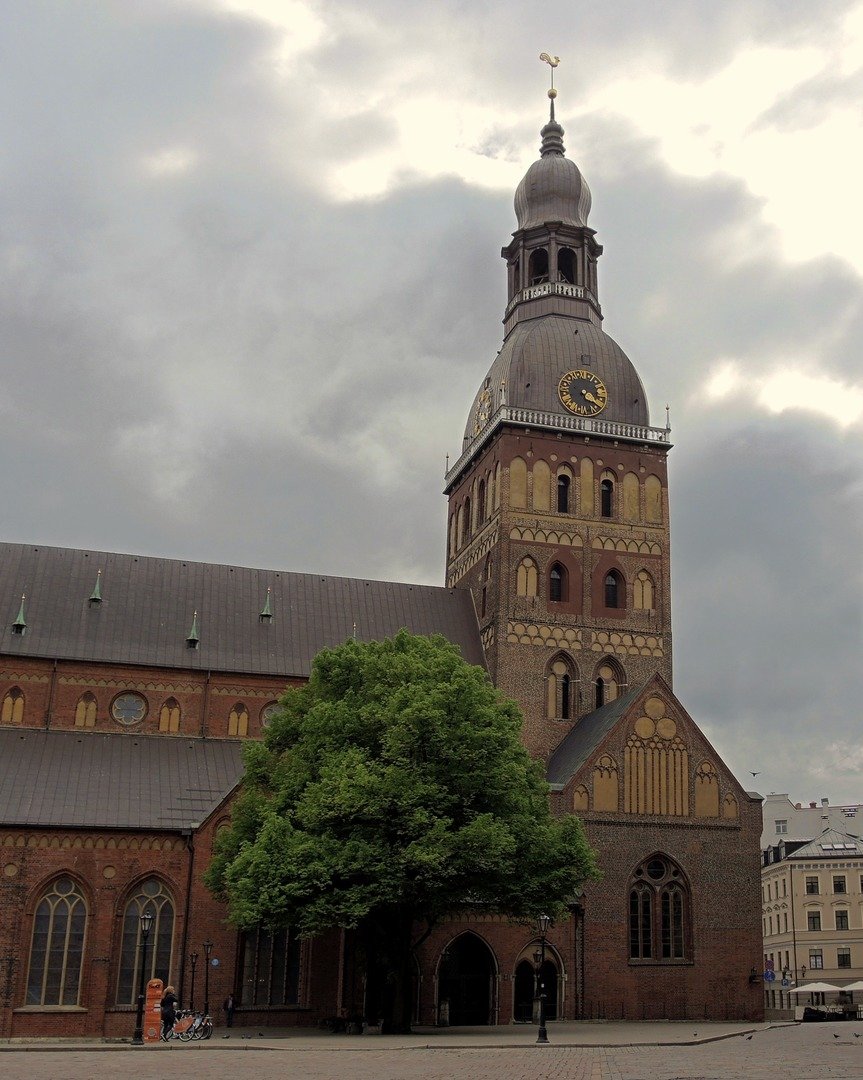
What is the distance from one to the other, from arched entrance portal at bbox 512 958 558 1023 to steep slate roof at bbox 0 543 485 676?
14.9 metres

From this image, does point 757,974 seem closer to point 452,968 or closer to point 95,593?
point 452,968

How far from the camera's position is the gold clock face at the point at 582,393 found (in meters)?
63.6

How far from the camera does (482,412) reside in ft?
218

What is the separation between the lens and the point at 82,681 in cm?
5403

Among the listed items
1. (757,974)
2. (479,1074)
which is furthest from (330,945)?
(479,1074)

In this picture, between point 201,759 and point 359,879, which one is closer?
point 359,879

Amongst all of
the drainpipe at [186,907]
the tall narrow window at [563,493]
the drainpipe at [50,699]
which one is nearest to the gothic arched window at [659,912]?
the tall narrow window at [563,493]

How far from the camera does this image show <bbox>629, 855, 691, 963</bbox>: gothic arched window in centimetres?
5291

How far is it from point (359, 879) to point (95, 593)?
21900 millimetres

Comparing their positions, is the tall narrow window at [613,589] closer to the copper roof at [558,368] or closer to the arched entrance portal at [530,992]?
the copper roof at [558,368]

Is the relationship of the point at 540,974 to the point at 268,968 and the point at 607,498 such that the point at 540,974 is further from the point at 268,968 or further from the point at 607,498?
the point at 607,498

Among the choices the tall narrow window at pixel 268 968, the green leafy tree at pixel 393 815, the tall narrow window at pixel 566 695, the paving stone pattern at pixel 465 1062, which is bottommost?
the paving stone pattern at pixel 465 1062

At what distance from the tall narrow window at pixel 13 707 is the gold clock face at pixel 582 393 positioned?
99.1 feet

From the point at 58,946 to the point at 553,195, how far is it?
153 ft
